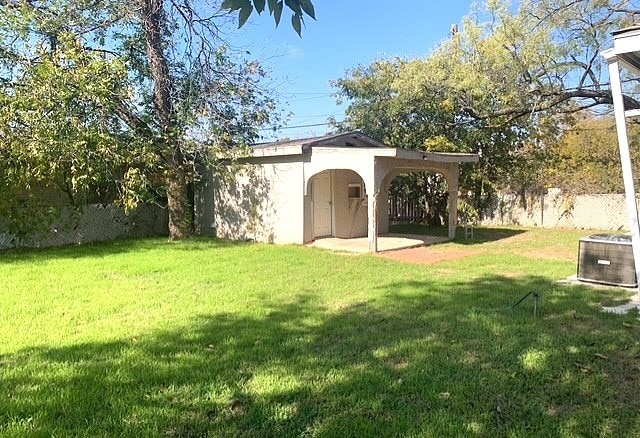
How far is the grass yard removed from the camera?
290 cm

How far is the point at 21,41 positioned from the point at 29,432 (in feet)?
35.0

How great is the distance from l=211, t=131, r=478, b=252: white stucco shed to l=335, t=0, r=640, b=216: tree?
A: 231cm

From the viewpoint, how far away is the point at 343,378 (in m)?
3.53

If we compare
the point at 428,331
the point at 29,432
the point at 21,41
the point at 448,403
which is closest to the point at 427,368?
the point at 448,403

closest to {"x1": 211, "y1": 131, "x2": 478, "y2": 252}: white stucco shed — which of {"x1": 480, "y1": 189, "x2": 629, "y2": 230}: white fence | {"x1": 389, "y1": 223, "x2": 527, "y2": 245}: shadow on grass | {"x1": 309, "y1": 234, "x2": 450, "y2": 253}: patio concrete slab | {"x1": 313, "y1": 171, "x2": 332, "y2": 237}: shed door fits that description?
{"x1": 313, "y1": 171, "x2": 332, "y2": 237}: shed door

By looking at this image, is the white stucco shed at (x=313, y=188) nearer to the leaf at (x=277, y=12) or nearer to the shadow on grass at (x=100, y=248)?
the shadow on grass at (x=100, y=248)

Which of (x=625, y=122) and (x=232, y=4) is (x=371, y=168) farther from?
(x=232, y=4)

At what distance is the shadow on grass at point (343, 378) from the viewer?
9.37ft

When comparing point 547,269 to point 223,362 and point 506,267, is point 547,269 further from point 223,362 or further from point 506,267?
point 223,362

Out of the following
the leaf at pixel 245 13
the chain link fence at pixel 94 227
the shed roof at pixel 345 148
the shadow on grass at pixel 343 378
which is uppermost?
the shed roof at pixel 345 148

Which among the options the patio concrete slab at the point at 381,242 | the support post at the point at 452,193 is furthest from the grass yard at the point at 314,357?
the support post at the point at 452,193

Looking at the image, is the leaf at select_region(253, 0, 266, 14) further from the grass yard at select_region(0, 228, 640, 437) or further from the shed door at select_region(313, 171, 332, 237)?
the shed door at select_region(313, 171, 332, 237)

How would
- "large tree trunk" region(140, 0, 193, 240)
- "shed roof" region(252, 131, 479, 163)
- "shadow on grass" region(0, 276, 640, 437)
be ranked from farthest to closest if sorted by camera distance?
"large tree trunk" region(140, 0, 193, 240) → "shed roof" region(252, 131, 479, 163) → "shadow on grass" region(0, 276, 640, 437)

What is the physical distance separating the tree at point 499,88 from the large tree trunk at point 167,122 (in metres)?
7.15
